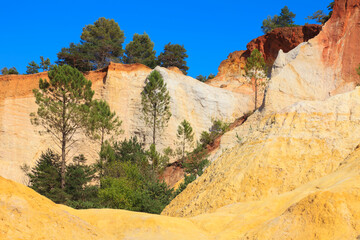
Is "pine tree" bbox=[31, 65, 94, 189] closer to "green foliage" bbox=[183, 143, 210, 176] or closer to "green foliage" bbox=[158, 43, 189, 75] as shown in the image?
"green foliage" bbox=[183, 143, 210, 176]

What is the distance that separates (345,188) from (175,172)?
33282 mm

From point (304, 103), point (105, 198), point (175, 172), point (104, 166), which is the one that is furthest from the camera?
point (175, 172)

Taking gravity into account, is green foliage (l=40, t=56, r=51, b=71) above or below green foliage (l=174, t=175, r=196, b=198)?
above

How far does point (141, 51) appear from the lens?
69062 millimetres

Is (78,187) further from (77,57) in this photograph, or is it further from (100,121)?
(77,57)

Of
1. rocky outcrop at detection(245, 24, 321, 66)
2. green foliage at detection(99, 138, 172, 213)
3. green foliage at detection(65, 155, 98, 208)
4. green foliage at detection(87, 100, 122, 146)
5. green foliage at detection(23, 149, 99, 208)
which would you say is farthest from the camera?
rocky outcrop at detection(245, 24, 321, 66)

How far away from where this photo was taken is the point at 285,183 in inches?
754

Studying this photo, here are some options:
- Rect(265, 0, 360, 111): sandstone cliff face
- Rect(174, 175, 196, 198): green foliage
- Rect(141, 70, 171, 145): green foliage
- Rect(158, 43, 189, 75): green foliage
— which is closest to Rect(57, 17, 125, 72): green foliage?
Rect(158, 43, 189, 75): green foliage

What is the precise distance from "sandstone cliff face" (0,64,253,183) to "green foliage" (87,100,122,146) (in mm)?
2851

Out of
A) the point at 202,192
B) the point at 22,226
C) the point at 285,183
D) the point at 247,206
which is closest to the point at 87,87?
the point at 202,192

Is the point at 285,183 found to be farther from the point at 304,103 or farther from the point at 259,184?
the point at 304,103

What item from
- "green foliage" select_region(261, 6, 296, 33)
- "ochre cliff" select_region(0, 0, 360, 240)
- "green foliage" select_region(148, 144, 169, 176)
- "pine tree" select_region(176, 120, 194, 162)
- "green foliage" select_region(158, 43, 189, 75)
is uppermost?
"green foliage" select_region(261, 6, 296, 33)

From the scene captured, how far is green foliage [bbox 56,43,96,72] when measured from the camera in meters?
59.1

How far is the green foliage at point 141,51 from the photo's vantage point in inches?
2628
